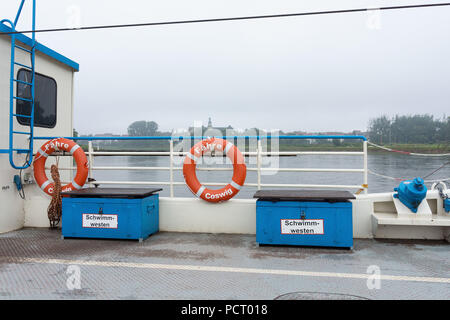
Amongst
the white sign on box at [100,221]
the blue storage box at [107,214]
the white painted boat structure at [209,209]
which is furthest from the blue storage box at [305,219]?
the white sign on box at [100,221]

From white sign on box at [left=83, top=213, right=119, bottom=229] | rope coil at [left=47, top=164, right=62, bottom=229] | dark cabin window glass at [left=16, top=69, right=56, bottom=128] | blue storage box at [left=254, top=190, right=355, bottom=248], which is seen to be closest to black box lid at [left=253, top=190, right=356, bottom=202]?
blue storage box at [left=254, top=190, right=355, bottom=248]

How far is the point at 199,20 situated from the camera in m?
4.30

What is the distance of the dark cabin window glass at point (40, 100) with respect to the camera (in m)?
5.43

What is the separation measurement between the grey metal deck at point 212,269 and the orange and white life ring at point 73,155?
32.9 inches

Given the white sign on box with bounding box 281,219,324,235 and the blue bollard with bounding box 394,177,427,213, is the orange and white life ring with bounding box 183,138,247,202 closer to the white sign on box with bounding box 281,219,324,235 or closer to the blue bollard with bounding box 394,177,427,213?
the white sign on box with bounding box 281,219,324,235

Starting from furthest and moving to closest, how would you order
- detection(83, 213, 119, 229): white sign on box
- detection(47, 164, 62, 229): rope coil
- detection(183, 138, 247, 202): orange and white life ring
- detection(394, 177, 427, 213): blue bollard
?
detection(47, 164, 62, 229): rope coil → detection(183, 138, 247, 202): orange and white life ring → detection(83, 213, 119, 229): white sign on box → detection(394, 177, 427, 213): blue bollard

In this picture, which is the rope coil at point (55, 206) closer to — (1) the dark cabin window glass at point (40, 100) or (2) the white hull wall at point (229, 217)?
(2) the white hull wall at point (229, 217)

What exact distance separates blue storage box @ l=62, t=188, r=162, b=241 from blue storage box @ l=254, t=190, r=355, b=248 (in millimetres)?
1485

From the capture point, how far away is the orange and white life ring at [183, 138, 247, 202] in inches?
188

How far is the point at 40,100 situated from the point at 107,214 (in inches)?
105

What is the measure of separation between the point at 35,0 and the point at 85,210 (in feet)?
11.0

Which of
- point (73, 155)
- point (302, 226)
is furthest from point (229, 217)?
point (73, 155)
